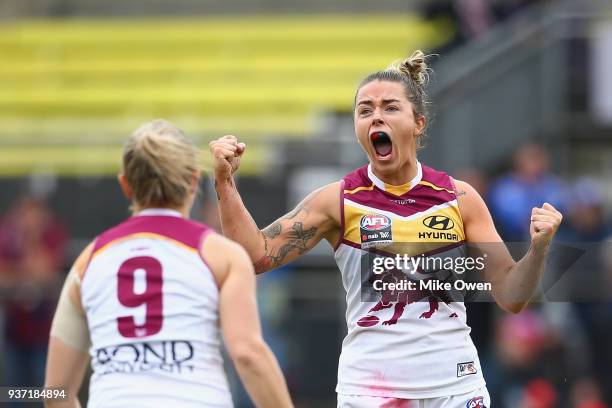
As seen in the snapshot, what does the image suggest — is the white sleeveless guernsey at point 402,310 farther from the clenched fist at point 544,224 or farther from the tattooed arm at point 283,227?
the clenched fist at point 544,224

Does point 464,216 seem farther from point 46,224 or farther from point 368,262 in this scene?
point 46,224

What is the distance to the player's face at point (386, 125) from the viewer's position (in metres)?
4.93

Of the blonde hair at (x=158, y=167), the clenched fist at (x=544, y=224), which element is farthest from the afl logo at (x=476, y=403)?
the blonde hair at (x=158, y=167)

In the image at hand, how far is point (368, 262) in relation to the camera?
16.1 ft

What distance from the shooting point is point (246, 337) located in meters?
3.94

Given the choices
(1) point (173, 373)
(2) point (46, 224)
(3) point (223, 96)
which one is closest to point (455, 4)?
(3) point (223, 96)

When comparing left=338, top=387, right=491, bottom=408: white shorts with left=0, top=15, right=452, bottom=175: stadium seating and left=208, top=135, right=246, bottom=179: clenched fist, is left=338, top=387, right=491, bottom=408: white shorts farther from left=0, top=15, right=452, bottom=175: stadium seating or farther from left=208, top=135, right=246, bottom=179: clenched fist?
left=0, top=15, right=452, bottom=175: stadium seating

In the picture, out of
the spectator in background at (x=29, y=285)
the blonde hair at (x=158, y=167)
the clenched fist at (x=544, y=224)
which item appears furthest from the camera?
the spectator in background at (x=29, y=285)

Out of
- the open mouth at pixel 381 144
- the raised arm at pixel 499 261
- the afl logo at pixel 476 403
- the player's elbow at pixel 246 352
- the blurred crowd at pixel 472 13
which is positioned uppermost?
the blurred crowd at pixel 472 13

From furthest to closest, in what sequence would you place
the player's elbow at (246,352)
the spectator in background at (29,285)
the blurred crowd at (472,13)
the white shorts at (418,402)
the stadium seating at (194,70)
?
the stadium seating at (194,70) < the blurred crowd at (472,13) < the spectator in background at (29,285) < the white shorts at (418,402) < the player's elbow at (246,352)

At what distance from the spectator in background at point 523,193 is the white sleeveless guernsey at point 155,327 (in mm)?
5660

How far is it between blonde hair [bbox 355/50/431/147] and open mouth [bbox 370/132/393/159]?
8.2 inches

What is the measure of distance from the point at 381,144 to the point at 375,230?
0.38 m

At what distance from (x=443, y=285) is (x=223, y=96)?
10917 mm
